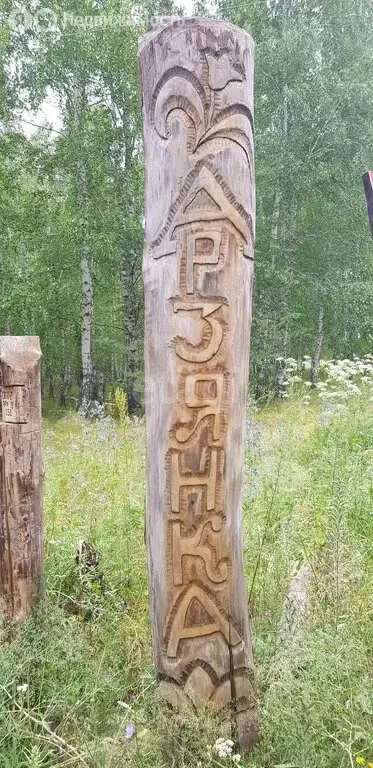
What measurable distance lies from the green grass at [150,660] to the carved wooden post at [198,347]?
164 mm

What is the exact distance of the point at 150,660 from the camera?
246 cm

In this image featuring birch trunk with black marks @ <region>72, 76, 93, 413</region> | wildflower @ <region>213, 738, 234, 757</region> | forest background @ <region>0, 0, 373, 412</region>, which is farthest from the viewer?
birch trunk with black marks @ <region>72, 76, 93, 413</region>

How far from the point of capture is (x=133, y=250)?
11.8m

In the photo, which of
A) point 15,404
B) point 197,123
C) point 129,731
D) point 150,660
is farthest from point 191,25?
point 150,660

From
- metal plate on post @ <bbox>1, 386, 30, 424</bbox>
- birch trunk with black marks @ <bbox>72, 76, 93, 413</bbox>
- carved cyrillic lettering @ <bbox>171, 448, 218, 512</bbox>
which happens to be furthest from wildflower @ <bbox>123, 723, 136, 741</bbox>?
birch trunk with black marks @ <bbox>72, 76, 93, 413</bbox>

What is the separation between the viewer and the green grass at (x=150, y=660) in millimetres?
1886

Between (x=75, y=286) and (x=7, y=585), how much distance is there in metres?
10.5

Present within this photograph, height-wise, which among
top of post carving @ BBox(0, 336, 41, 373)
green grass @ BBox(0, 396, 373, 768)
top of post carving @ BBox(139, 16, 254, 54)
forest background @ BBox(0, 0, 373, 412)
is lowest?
green grass @ BBox(0, 396, 373, 768)

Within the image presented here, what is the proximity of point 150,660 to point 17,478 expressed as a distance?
106cm

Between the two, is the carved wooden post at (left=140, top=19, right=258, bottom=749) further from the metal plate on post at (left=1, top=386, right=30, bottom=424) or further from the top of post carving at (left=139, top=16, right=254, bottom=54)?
the metal plate on post at (left=1, top=386, right=30, bottom=424)

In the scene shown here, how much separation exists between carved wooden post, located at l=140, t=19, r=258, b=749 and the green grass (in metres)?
0.16

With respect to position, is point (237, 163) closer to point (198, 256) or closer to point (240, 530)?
point (198, 256)

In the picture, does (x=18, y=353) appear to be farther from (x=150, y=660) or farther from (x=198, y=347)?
(x=150, y=660)

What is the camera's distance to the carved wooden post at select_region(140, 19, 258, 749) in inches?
73.2
